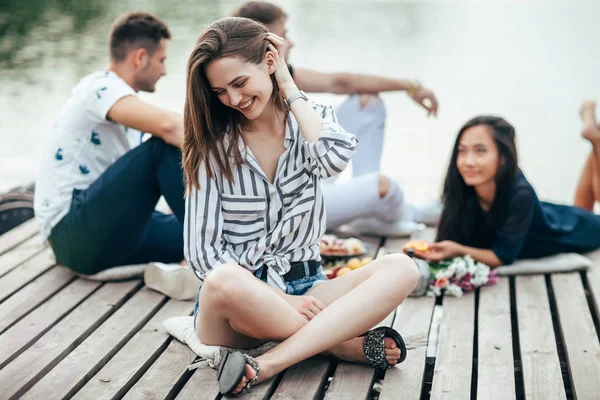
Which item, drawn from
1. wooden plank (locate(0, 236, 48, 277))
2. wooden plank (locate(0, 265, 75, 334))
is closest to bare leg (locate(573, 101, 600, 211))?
wooden plank (locate(0, 265, 75, 334))

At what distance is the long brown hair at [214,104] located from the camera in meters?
2.45

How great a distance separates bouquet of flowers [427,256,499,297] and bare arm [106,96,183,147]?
1.12 meters

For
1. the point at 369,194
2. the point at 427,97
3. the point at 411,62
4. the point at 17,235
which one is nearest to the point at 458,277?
the point at 369,194

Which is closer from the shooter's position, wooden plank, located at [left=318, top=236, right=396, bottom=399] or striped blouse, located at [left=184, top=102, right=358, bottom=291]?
wooden plank, located at [left=318, top=236, right=396, bottom=399]

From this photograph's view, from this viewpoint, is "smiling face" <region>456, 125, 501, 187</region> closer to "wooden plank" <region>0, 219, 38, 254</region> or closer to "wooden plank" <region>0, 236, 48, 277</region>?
"wooden plank" <region>0, 236, 48, 277</region>

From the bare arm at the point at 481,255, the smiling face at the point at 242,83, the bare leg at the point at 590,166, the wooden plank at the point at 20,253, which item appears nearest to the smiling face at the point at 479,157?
the bare arm at the point at 481,255

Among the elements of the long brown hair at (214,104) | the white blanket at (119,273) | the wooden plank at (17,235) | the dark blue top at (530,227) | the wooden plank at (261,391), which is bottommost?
the wooden plank at (17,235)

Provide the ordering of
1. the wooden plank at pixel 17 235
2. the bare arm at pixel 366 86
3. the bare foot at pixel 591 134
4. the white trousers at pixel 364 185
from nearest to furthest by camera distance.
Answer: the white trousers at pixel 364 185 → the wooden plank at pixel 17 235 → the bare foot at pixel 591 134 → the bare arm at pixel 366 86

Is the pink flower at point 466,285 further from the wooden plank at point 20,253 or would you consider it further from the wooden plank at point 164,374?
the wooden plank at point 20,253

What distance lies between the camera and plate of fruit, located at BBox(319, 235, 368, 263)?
3629 millimetres

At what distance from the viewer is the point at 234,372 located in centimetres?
236

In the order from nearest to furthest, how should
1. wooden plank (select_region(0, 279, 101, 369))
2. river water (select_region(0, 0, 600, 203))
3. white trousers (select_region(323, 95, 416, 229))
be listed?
wooden plank (select_region(0, 279, 101, 369)) < white trousers (select_region(323, 95, 416, 229)) < river water (select_region(0, 0, 600, 203))

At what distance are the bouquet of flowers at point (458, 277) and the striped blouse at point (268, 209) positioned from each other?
2.57 feet

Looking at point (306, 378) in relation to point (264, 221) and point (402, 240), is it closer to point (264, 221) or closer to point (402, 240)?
point (264, 221)
